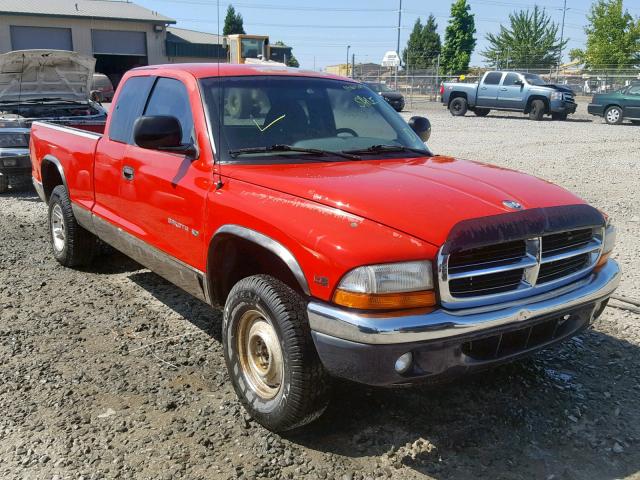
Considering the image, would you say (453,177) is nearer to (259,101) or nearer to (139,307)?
(259,101)

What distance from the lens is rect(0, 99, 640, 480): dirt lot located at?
301 cm

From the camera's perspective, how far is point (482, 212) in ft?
9.45

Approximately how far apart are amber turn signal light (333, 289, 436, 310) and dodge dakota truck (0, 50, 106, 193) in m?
7.08

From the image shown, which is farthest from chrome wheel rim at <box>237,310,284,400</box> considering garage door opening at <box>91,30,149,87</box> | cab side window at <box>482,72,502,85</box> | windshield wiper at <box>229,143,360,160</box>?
garage door opening at <box>91,30,149,87</box>

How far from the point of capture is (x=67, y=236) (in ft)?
18.9

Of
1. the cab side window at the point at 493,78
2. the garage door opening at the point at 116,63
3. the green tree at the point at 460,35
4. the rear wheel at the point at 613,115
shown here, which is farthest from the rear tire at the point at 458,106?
the green tree at the point at 460,35

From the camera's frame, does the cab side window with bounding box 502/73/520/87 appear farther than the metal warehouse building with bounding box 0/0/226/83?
No

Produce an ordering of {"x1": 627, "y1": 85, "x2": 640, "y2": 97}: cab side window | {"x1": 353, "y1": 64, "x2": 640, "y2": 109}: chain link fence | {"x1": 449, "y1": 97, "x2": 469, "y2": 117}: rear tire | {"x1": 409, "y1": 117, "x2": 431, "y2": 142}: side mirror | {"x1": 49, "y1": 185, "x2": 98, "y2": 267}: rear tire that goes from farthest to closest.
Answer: {"x1": 353, "y1": 64, "x2": 640, "y2": 109}: chain link fence → {"x1": 449, "y1": 97, "x2": 469, "y2": 117}: rear tire → {"x1": 627, "y1": 85, "x2": 640, "y2": 97}: cab side window → {"x1": 49, "y1": 185, "x2": 98, "y2": 267}: rear tire → {"x1": 409, "y1": 117, "x2": 431, "y2": 142}: side mirror

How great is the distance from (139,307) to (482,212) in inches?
126

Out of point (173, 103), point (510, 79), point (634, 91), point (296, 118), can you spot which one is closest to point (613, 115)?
point (634, 91)

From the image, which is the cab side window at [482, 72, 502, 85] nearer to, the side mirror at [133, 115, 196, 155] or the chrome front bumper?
the side mirror at [133, 115, 196, 155]

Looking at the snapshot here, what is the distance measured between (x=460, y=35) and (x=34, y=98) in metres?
57.7

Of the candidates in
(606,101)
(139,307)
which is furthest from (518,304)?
(606,101)

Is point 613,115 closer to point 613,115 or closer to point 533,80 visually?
point 613,115
